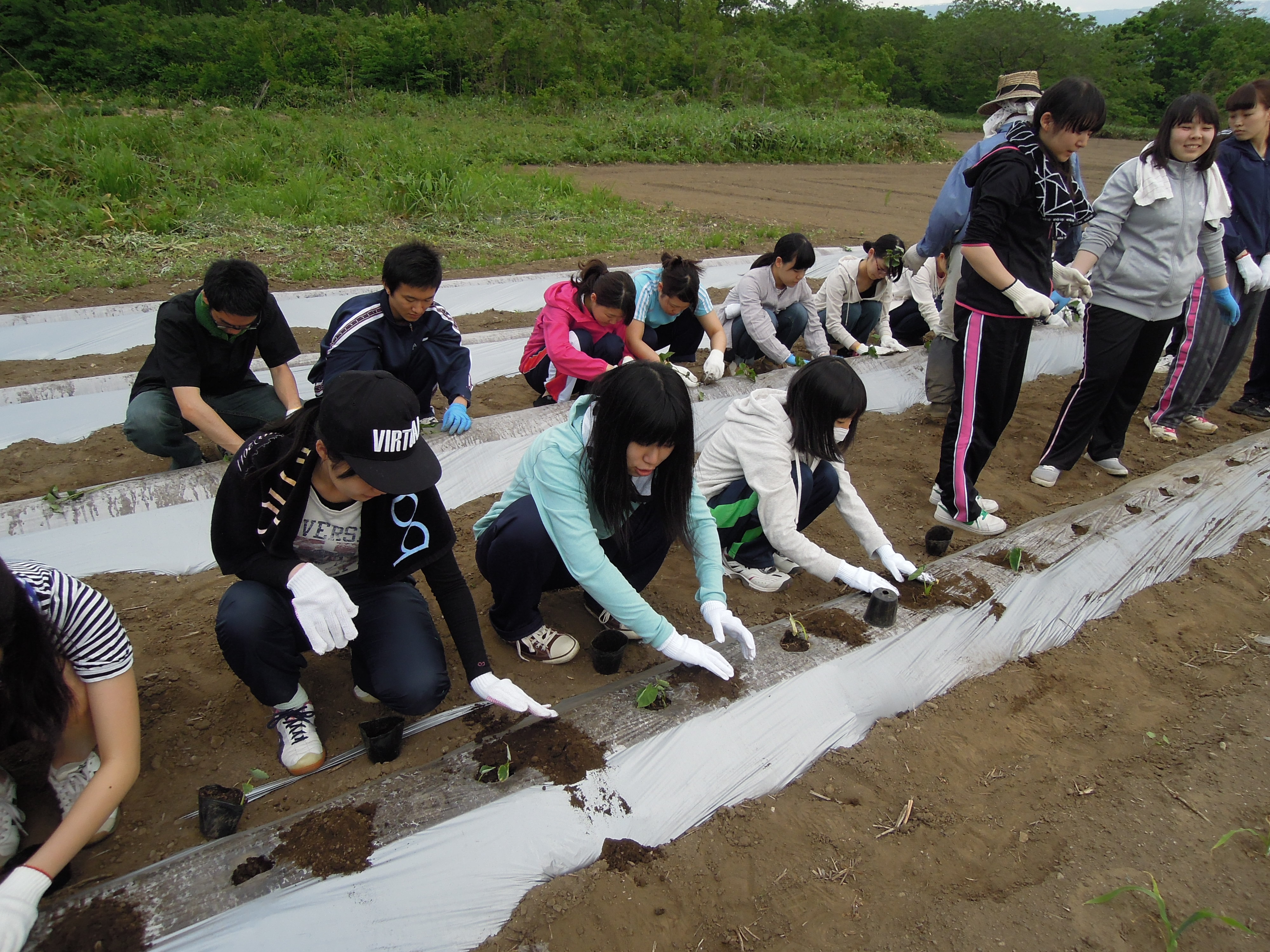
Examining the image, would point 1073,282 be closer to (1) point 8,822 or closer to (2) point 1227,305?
(2) point 1227,305

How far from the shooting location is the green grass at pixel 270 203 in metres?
6.28

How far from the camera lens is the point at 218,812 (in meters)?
1.62

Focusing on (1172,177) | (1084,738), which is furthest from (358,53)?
(1084,738)

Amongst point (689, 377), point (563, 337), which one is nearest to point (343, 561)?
point (563, 337)

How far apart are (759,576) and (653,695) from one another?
3.18ft

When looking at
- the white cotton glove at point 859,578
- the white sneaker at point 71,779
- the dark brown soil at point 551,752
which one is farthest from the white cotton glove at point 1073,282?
the white sneaker at point 71,779

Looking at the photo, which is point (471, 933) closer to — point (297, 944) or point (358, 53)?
point (297, 944)

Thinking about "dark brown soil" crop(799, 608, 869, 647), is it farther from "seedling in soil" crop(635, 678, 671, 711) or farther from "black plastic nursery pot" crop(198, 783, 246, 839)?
"black plastic nursery pot" crop(198, 783, 246, 839)

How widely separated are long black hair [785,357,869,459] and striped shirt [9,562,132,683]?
184 cm

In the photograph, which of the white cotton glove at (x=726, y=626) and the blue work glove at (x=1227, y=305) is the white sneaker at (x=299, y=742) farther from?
the blue work glove at (x=1227, y=305)

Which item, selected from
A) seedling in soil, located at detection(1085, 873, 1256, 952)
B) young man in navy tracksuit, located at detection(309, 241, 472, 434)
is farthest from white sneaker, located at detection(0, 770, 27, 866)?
seedling in soil, located at detection(1085, 873, 1256, 952)

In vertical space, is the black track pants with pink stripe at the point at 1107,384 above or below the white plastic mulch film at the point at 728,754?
above

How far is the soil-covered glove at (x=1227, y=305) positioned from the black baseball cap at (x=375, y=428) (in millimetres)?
3957

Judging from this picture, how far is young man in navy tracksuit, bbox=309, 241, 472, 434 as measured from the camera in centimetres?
289
